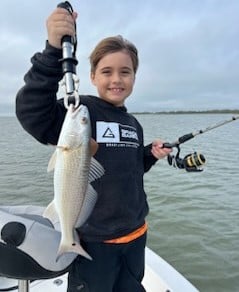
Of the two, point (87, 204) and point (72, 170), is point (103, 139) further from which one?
point (72, 170)

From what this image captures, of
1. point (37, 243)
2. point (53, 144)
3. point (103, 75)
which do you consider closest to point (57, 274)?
point (37, 243)

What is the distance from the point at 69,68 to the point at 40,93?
26 centimetres

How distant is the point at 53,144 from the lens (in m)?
2.39

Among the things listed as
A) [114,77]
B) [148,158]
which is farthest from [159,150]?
[114,77]

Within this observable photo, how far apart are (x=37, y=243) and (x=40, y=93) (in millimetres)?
849

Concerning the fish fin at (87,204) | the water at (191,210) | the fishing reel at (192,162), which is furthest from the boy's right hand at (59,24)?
the water at (191,210)

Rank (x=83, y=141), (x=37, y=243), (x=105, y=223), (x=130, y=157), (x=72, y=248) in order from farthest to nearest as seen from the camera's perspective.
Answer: (x=130, y=157) < (x=105, y=223) < (x=37, y=243) < (x=72, y=248) < (x=83, y=141)

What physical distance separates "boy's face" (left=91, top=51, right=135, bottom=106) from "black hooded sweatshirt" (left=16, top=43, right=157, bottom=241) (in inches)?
3.0

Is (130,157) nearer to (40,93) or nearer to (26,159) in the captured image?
(40,93)

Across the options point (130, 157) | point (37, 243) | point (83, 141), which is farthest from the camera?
point (130, 157)

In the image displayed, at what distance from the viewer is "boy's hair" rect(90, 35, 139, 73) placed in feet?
8.65

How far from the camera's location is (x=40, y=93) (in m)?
2.13

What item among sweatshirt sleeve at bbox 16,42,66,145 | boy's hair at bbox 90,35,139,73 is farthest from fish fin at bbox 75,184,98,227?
boy's hair at bbox 90,35,139,73

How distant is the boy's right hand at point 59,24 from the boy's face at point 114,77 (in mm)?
619
